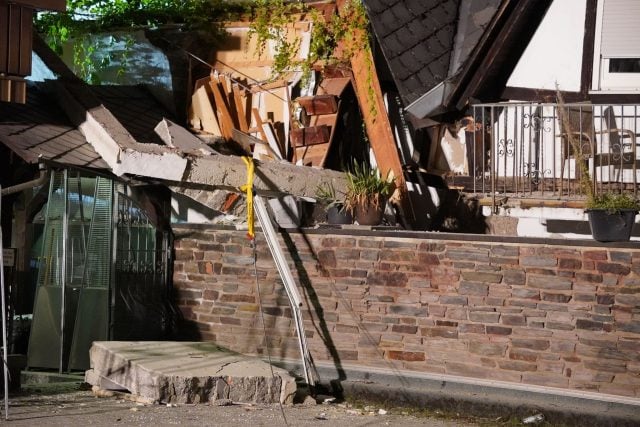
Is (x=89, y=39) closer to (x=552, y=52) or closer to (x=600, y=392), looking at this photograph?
(x=552, y=52)

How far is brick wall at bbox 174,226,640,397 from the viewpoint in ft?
33.6

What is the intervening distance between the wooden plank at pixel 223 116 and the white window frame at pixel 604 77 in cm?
493

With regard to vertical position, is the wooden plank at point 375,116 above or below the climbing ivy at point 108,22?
below

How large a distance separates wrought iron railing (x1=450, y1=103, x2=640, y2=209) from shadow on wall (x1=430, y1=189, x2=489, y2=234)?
0.85 ft

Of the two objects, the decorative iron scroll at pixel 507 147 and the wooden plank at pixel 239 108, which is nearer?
the decorative iron scroll at pixel 507 147

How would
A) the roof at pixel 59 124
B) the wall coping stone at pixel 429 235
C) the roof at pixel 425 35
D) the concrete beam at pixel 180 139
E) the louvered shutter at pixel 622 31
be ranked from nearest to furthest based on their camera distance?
the wall coping stone at pixel 429 235, the roof at pixel 59 124, the louvered shutter at pixel 622 31, the concrete beam at pixel 180 139, the roof at pixel 425 35

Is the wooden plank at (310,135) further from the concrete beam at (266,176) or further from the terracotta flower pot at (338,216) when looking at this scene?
the terracotta flower pot at (338,216)

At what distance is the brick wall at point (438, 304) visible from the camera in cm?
1023

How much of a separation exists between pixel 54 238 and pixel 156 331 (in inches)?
72.1

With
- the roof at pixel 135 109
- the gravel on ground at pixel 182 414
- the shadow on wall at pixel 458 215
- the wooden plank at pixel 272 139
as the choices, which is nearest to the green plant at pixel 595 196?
the shadow on wall at pixel 458 215

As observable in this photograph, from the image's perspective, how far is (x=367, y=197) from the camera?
11945 millimetres

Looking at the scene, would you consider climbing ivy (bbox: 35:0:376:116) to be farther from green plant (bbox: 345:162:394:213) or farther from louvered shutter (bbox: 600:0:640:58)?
louvered shutter (bbox: 600:0:640:58)

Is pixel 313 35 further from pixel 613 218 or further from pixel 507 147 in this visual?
pixel 613 218

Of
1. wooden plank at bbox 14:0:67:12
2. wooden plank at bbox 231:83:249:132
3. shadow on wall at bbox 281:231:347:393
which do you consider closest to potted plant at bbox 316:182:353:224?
shadow on wall at bbox 281:231:347:393
